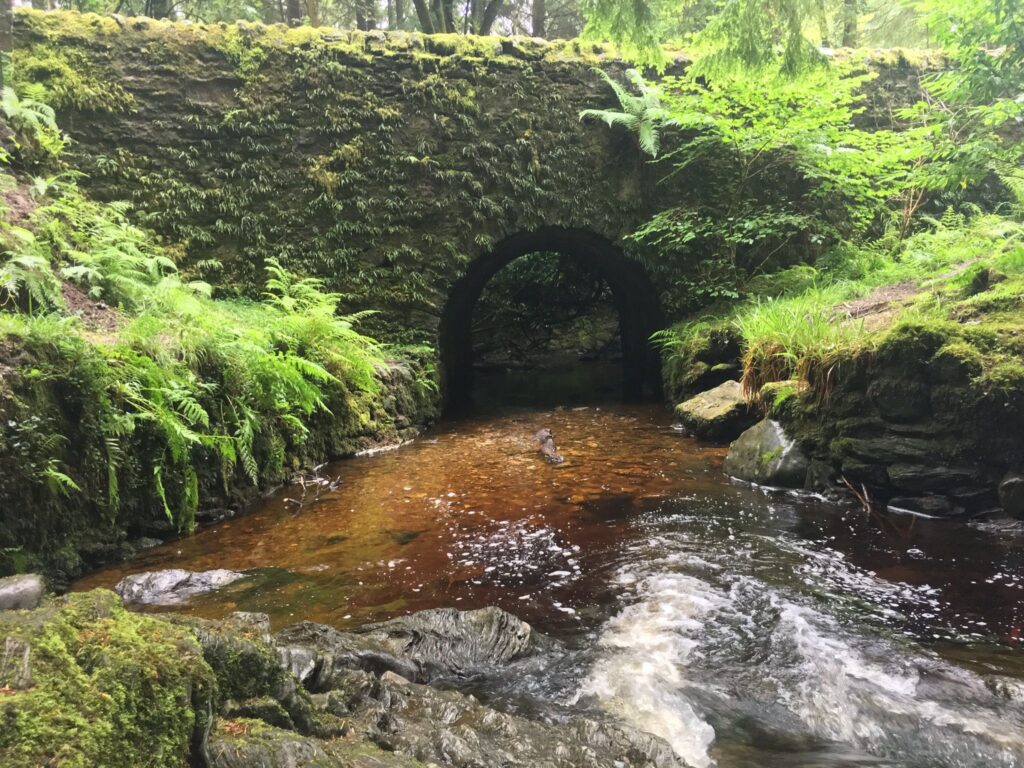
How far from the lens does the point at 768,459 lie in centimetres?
561

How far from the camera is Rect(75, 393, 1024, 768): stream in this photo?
2.43 metres

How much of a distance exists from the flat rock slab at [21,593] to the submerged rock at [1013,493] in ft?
18.8

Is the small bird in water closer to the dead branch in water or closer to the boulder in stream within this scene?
the dead branch in water

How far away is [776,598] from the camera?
342 cm

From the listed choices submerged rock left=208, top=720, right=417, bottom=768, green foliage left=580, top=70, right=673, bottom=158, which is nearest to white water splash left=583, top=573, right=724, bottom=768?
submerged rock left=208, top=720, right=417, bottom=768


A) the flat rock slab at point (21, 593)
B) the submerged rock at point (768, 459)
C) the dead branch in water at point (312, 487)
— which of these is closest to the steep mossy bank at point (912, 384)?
the submerged rock at point (768, 459)

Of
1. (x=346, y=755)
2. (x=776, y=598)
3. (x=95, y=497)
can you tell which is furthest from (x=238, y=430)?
(x=776, y=598)

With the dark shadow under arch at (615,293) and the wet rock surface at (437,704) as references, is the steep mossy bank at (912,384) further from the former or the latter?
the dark shadow under arch at (615,293)

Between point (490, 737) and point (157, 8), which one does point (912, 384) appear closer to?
point (490, 737)

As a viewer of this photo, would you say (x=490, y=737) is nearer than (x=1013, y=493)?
Yes

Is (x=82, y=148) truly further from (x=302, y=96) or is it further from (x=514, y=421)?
(x=514, y=421)

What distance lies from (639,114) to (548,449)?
6700mm

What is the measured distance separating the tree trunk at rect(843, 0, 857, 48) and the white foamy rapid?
16.8 m

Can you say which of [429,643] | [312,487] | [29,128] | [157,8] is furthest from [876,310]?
[157,8]
